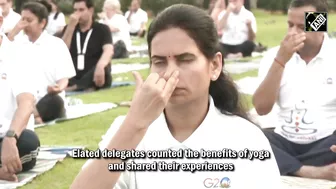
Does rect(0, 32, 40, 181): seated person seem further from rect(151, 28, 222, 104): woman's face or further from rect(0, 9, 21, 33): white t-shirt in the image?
rect(0, 9, 21, 33): white t-shirt

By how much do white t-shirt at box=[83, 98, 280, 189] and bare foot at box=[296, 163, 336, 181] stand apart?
273 cm

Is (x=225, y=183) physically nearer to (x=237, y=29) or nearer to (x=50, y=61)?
(x=50, y=61)

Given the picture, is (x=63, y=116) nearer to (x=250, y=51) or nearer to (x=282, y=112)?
(x=282, y=112)

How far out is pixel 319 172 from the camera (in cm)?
541

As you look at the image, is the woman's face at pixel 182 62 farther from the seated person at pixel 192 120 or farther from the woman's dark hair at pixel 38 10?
the woman's dark hair at pixel 38 10

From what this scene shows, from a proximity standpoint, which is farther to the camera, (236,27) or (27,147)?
(236,27)

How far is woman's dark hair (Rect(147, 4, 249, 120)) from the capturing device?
2.75 m

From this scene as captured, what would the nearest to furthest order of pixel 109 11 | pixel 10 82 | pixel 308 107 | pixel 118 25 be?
pixel 308 107
pixel 10 82
pixel 118 25
pixel 109 11

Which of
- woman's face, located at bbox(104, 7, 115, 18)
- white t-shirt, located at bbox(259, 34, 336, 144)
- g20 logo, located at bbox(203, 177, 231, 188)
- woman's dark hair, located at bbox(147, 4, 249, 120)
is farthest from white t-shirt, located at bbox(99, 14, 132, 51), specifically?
g20 logo, located at bbox(203, 177, 231, 188)

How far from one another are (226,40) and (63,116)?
24.4 feet

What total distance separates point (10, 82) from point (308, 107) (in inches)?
81.9

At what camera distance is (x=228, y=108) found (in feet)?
9.59

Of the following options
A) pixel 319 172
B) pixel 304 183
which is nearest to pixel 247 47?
pixel 319 172

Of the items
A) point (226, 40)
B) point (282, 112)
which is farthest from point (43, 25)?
point (226, 40)
